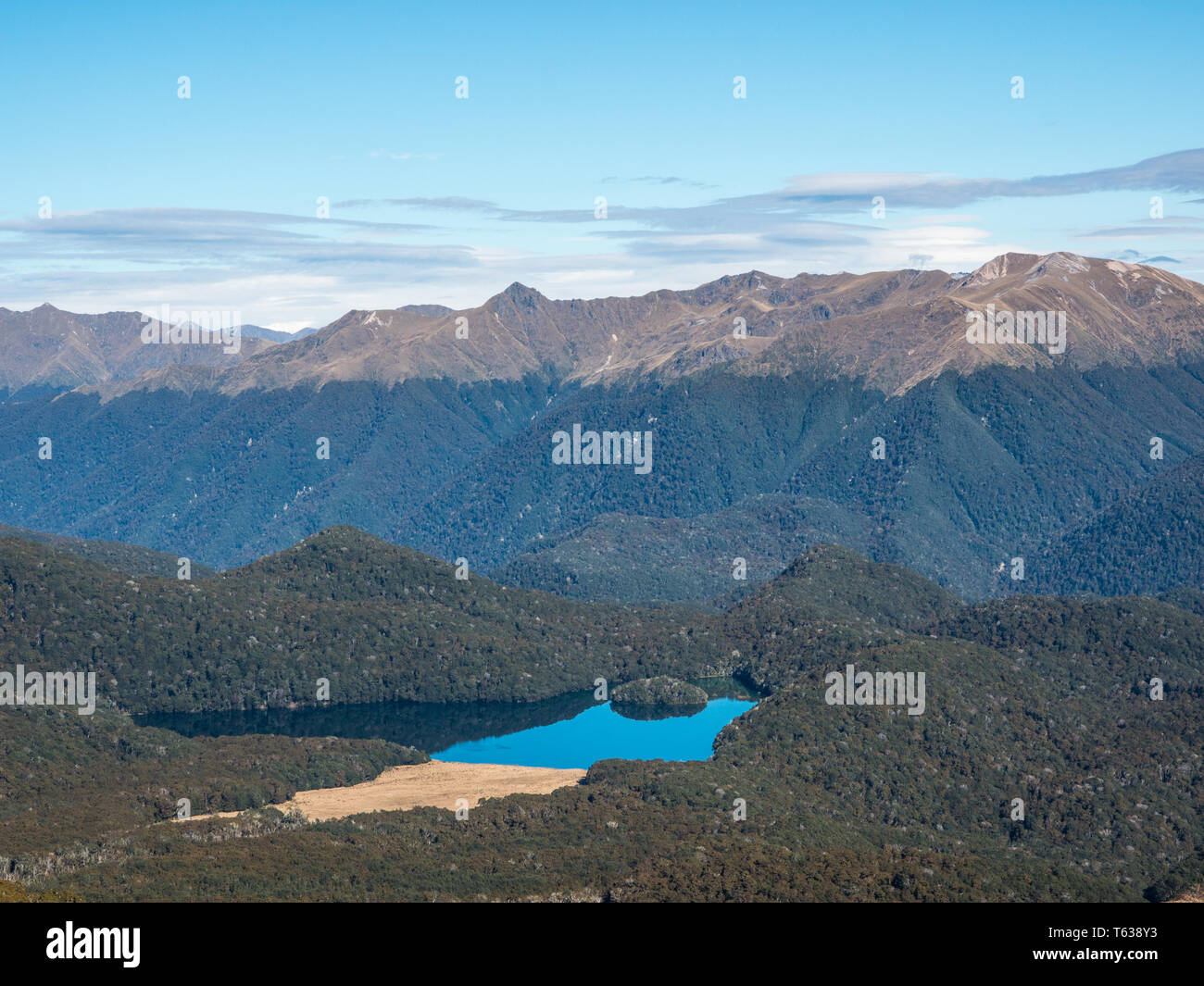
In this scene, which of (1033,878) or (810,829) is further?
(810,829)

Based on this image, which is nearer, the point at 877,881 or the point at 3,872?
the point at 877,881
